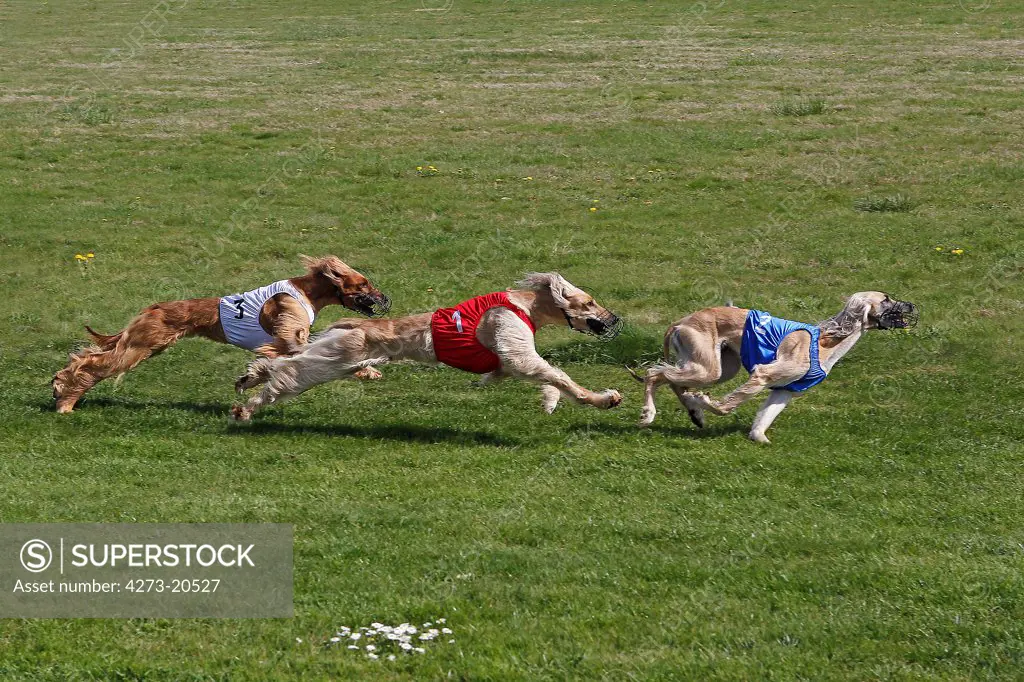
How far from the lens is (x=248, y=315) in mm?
12828

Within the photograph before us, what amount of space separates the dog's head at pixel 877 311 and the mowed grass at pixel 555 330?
1042mm

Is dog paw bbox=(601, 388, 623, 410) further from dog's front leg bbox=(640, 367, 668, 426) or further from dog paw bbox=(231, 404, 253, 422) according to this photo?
dog paw bbox=(231, 404, 253, 422)

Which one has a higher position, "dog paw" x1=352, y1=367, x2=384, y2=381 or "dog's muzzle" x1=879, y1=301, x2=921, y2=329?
"dog's muzzle" x1=879, y1=301, x2=921, y2=329

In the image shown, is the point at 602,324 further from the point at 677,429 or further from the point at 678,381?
the point at 677,429

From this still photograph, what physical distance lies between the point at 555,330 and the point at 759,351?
185 inches

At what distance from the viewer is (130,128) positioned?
2786 cm

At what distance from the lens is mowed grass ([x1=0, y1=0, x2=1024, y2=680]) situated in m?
8.12

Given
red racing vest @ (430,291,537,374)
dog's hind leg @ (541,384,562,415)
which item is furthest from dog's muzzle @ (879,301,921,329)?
red racing vest @ (430,291,537,374)

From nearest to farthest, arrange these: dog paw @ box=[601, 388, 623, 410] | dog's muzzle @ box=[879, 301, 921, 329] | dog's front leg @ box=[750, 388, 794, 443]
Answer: dog paw @ box=[601, 388, 623, 410] → dog's front leg @ box=[750, 388, 794, 443] → dog's muzzle @ box=[879, 301, 921, 329]

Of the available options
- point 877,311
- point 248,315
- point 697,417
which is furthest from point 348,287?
point 877,311

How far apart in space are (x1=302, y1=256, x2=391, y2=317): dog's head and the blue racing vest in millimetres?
3587

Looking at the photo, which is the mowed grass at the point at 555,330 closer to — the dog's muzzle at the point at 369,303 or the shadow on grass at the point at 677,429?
the shadow on grass at the point at 677,429

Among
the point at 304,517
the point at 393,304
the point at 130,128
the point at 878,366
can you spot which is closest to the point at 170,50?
the point at 130,128

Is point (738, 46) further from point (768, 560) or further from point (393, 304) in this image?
point (768, 560)
